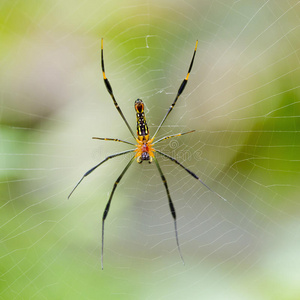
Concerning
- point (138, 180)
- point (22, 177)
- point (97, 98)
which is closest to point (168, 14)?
point (97, 98)

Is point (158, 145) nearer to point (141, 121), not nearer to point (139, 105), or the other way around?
point (141, 121)

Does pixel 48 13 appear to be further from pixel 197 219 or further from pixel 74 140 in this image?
pixel 197 219

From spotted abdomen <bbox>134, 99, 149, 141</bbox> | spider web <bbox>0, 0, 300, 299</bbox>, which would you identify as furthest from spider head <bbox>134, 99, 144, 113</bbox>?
spider web <bbox>0, 0, 300, 299</bbox>

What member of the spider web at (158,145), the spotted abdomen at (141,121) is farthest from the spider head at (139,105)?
the spider web at (158,145)

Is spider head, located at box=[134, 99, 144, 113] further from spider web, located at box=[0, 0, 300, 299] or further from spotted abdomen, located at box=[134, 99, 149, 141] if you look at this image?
spider web, located at box=[0, 0, 300, 299]

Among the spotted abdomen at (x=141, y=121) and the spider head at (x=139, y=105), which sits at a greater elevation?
the spider head at (x=139, y=105)

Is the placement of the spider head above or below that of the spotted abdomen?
above

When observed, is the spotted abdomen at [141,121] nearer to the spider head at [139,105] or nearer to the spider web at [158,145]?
the spider head at [139,105]

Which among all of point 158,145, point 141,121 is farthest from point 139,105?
point 158,145
